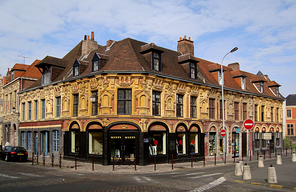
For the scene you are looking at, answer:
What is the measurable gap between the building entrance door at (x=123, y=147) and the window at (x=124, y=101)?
1825 millimetres

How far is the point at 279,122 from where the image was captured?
39.3 m

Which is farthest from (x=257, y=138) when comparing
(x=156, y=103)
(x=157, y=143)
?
(x=156, y=103)

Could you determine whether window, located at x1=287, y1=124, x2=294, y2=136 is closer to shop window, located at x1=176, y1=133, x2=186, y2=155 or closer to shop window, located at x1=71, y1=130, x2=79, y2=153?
shop window, located at x1=176, y1=133, x2=186, y2=155

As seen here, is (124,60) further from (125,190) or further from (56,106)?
(125,190)

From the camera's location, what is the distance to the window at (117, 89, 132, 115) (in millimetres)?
22250

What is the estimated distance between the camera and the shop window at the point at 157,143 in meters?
22.9

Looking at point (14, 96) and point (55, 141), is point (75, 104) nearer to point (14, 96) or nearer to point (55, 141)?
point (55, 141)

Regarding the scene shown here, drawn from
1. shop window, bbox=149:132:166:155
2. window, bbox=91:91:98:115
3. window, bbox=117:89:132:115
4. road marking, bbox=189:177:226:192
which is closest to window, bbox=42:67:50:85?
window, bbox=91:91:98:115

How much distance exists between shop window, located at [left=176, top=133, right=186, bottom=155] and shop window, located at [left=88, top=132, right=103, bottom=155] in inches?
261

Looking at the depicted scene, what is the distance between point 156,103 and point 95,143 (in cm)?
583

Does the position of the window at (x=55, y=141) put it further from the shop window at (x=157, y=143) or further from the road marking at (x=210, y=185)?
the road marking at (x=210, y=185)

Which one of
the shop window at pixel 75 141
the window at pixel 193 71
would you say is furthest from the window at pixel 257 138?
the shop window at pixel 75 141

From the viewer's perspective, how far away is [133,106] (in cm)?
2212

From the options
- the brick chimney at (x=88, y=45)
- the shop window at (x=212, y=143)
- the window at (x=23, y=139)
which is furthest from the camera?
the window at (x=23, y=139)
